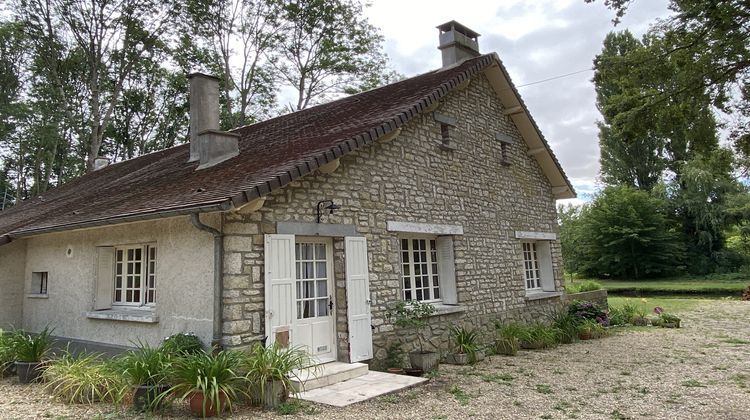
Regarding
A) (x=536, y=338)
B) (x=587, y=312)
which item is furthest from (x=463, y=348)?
(x=587, y=312)

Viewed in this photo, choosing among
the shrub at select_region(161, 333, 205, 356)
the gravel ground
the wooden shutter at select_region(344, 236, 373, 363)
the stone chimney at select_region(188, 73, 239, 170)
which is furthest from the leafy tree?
the shrub at select_region(161, 333, 205, 356)

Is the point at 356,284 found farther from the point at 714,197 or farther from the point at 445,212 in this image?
the point at 714,197

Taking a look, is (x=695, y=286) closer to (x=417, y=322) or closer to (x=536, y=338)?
(x=536, y=338)

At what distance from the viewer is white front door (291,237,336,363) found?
6.64 metres

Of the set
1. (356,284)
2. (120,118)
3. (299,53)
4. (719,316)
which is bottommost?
(719,316)

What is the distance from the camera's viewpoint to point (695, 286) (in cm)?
Answer: 2339

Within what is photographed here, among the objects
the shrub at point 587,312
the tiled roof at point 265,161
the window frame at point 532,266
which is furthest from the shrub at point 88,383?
the shrub at point 587,312

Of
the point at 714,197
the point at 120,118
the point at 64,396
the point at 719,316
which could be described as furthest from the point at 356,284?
the point at 714,197

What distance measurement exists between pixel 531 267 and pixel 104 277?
31.3 ft

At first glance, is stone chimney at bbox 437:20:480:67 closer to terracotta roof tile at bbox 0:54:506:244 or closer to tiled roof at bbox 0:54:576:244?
tiled roof at bbox 0:54:576:244

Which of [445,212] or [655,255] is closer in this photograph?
[445,212]

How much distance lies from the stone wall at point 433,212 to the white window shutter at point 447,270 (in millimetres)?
138

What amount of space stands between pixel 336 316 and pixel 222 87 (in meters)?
17.0

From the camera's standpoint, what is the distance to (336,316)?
276 inches
